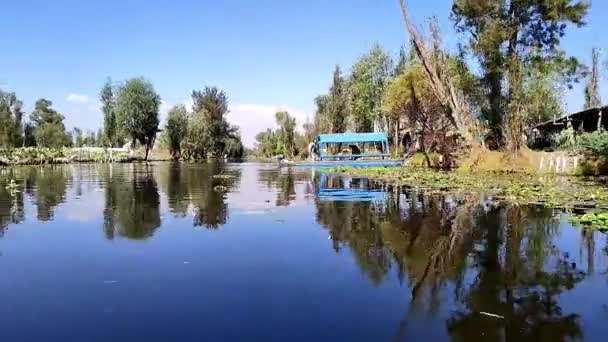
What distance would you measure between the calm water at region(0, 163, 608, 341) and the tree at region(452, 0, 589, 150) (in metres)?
20.6

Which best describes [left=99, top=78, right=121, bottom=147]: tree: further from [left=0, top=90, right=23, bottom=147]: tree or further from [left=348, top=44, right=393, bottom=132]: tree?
[left=348, top=44, right=393, bottom=132]: tree

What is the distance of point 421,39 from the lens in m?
33.5

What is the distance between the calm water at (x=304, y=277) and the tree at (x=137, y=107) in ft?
224

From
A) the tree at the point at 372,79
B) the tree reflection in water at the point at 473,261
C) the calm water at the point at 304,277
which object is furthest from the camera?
the tree at the point at 372,79

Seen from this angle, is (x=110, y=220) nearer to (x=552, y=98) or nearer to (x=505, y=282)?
(x=505, y=282)

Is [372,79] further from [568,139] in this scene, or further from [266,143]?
[266,143]

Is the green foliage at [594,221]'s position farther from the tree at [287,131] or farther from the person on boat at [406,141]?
the tree at [287,131]

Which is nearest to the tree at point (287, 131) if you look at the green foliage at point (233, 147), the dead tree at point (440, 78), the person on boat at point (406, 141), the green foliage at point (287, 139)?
the green foliage at point (287, 139)

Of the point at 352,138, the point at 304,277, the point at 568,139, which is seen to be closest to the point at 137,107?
the point at 352,138

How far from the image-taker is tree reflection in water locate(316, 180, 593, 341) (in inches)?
205

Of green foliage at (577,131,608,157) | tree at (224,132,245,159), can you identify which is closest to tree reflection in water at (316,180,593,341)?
green foliage at (577,131,608,157)

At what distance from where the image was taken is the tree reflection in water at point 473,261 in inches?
205

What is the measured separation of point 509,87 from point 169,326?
3264 cm

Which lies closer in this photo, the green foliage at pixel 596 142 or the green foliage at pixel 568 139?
the green foliage at pixel 596 142
